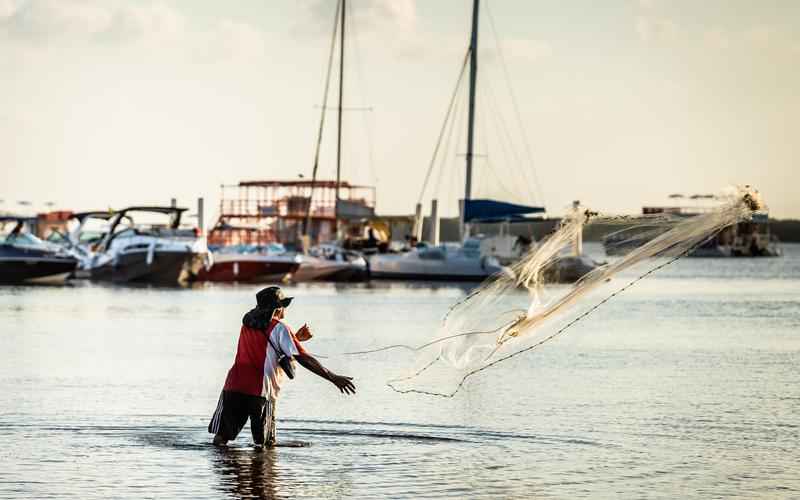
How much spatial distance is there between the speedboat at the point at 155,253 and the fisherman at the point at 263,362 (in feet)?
225

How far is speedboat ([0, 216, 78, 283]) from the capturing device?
8606cm

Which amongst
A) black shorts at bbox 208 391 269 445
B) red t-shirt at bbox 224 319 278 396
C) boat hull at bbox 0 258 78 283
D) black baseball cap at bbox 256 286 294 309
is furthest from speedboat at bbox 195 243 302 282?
black baseball cap at bbox 256 286 294 309

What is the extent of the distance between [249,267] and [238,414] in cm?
7539

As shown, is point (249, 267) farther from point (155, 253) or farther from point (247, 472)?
point (247, 472)

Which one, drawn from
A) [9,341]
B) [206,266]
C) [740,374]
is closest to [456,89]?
[206,266]

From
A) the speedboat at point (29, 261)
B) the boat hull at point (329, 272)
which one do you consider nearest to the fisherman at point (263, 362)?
the speedboat at point (29, 261)

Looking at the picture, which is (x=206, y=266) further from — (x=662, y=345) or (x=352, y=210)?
(x=662, y=345)

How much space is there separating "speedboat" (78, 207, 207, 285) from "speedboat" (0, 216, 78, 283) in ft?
8.04

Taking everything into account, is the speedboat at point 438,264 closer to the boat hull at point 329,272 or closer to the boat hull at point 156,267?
the boat hull at point 329,272

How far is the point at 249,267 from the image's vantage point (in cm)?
9219

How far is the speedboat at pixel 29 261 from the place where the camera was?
3388 inches

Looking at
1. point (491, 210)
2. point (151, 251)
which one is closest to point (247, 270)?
point (151, 251)

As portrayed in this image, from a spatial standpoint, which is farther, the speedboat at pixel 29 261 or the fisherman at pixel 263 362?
the speedboat at pixel 29 261

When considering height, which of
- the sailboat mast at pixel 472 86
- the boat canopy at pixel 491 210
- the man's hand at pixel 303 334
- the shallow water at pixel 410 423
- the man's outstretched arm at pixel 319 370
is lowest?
the shallow water at pixel 410 423
